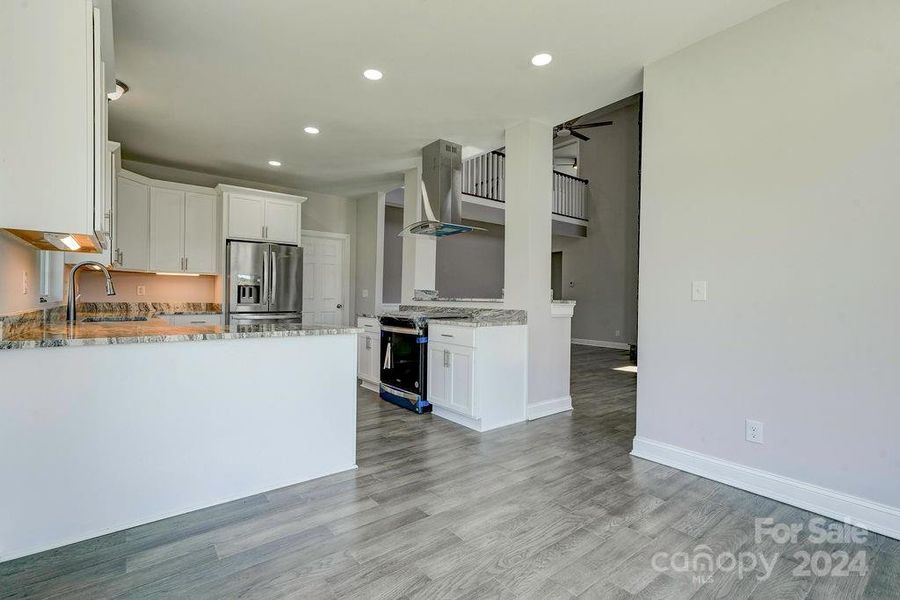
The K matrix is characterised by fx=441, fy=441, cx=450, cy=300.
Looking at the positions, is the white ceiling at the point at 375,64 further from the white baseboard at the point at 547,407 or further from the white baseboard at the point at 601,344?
the white baseboard at the point at 601,344

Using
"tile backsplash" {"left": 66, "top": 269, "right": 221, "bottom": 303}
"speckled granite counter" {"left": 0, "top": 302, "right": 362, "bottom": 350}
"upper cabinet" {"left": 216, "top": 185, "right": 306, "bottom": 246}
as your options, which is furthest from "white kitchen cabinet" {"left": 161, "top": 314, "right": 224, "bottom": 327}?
"speckled granite counter" {"left": 0, "top": 302, "right": 362, "bottom": 350}

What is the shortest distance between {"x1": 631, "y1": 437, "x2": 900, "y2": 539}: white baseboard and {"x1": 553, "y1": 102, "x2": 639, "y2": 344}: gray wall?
6017mm

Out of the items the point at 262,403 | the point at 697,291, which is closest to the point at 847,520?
the point at 697,291

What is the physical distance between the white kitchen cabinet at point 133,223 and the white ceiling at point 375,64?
48 cm

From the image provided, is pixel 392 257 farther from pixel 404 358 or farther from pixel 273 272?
pixel 404 358

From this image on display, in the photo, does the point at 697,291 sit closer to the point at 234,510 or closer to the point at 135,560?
the point at 234,510

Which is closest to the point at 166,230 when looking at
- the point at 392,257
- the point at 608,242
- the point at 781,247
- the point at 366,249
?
the point at 366,249

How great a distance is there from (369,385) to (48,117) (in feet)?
12.2

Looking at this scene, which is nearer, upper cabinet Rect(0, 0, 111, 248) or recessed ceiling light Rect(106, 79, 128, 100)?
upper cabinet Rect(0, 0, 111, 248)

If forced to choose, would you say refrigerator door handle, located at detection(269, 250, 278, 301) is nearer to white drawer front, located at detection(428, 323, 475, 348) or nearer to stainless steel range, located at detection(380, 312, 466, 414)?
stainless steel range, located at detection(380, 312, 466, 414)

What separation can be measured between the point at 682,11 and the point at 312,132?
3241 millimetres

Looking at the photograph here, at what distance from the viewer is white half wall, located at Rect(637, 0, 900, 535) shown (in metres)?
2.08

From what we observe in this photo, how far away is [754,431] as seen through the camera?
8.09 ft

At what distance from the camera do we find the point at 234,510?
2.17m
